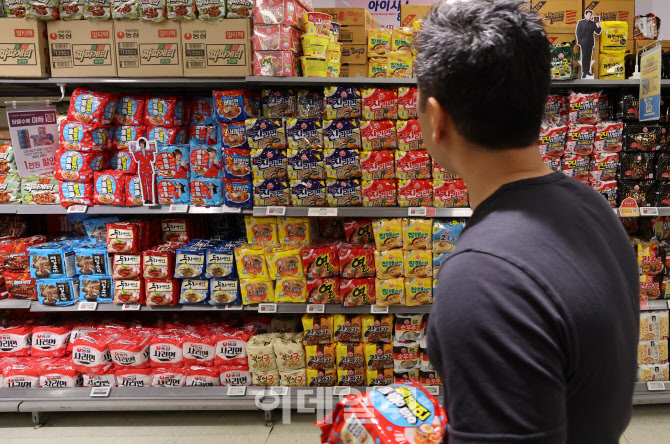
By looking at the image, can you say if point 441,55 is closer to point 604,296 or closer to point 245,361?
point 604,296

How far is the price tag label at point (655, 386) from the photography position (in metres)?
2.86

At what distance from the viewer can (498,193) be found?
2.31 feet

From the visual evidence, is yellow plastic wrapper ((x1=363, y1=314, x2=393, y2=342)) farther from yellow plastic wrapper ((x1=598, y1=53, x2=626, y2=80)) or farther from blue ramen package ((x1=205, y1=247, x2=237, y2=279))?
yellow plastic wrapper ((x1=598, y1=53, x2=626, y2=80))

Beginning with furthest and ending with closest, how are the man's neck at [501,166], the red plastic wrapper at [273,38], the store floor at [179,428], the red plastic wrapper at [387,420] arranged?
1. the store floor at [179,428]
2. the red plastic wrapper at [273,38]
3. the red plastic wrapper at [387,420]
4. the man's neck at [501,166]

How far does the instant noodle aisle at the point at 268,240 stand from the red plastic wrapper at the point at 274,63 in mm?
46

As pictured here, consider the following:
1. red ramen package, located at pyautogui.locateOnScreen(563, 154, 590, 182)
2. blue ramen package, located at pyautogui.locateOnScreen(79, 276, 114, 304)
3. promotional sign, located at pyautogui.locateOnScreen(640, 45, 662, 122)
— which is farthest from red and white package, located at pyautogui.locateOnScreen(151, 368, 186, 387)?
promotional sign, located at pyautogui.locateOnScreen(640, 45, 662, 122)

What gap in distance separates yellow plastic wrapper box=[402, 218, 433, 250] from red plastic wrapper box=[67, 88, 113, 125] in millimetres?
1927

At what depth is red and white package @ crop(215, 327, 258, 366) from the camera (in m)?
2.93

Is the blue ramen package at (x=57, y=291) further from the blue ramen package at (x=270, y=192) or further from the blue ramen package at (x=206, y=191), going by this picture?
the blue ramen package at (x=270, y=192)

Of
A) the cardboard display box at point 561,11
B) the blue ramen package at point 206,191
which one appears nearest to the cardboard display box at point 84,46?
the blue ramen package at point 206,191

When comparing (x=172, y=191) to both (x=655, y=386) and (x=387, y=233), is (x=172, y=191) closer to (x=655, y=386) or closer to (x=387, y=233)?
(x=387, y=233)

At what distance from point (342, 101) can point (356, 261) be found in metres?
0.93

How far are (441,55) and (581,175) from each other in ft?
7.95

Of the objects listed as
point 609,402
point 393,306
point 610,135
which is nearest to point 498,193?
point 609,402
